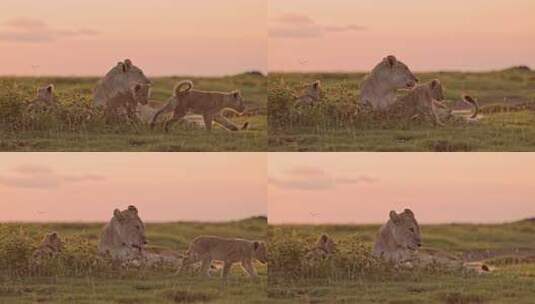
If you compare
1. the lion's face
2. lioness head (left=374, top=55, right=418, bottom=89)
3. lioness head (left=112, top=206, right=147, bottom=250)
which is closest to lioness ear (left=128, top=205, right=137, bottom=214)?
lioness head (left=112, top=206, right=147, bottom=250)

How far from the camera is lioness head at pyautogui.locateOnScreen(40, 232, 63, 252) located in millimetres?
8664

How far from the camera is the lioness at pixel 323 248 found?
8.59m

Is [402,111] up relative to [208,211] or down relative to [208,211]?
up

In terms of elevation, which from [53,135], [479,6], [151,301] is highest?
[479,6]

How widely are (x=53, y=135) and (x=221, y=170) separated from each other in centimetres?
113

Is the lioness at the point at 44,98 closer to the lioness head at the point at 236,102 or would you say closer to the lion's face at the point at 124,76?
the lion's face at the point at 124,76

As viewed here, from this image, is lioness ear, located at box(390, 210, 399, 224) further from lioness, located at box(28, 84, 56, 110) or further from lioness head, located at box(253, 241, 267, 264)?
lioness, located at box(28, 84, 56, 110)

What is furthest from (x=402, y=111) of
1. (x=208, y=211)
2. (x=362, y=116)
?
(x=208, y=211)

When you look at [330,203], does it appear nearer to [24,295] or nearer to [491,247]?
[491,247]

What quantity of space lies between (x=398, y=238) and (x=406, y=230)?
0.07 m

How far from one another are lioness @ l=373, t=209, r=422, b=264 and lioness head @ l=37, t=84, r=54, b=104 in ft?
7.60

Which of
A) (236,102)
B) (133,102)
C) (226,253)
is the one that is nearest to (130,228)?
(226,253)

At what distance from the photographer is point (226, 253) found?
8.53 metres

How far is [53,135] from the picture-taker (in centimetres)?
869
